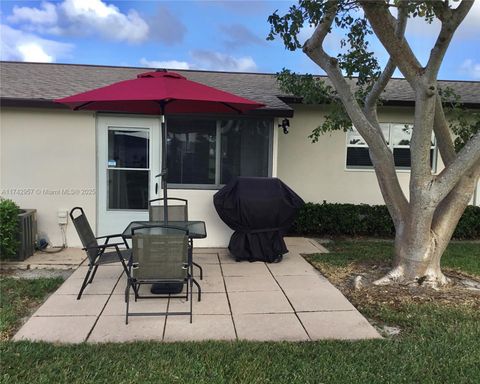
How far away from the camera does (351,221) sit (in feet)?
29.1

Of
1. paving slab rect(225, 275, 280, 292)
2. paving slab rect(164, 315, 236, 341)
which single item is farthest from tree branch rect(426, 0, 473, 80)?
paving slab rect(164, 315, 236, 341)

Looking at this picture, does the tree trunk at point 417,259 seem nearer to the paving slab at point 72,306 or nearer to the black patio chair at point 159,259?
the black patio chair at point 159,259

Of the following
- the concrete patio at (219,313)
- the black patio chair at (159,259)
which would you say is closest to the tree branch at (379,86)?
the concrete patio at (219,313)

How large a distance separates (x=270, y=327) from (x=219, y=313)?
24.3 inches

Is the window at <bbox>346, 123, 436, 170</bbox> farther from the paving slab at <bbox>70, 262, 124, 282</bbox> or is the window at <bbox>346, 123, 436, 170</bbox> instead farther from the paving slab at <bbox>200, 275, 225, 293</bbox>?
the paving slab at <bbox>70, 262, 124, 282</bbox>

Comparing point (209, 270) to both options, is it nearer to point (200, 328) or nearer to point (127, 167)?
point (200, 328)

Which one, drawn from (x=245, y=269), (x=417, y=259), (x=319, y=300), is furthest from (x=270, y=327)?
(x=417, y=259)

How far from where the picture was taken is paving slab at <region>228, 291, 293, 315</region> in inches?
177

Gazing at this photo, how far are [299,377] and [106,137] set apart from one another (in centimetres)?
558

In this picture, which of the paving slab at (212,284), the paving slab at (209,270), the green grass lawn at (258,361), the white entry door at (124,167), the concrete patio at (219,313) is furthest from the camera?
the white entry door at (124,167)

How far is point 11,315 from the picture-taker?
4.19 meters

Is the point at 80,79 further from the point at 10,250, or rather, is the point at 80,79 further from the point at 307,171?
the point at 307,171

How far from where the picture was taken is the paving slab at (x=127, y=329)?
3.77 meters

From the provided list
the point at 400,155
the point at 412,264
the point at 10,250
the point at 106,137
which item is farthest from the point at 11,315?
the point at 400,155
